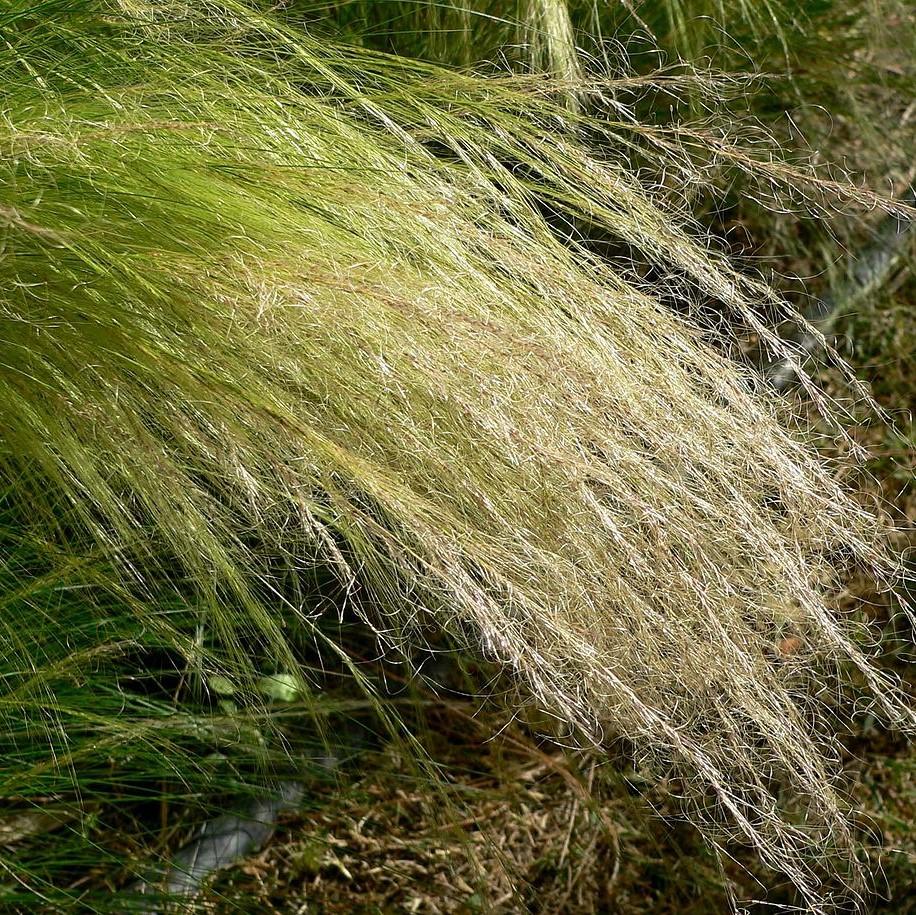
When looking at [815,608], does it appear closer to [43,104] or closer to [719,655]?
[719,655]

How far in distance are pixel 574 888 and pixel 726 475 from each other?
2.54 feet

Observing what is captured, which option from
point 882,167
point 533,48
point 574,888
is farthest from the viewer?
point 882,167

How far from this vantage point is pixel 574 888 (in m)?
1.34

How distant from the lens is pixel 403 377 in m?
0.75

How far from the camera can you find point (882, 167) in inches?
57.9

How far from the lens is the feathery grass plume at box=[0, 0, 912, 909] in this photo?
0.73 m

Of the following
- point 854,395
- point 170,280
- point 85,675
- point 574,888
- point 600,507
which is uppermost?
point 170,280

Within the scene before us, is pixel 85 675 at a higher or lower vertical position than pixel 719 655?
lower

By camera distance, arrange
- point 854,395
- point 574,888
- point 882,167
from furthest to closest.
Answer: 1. point 854,395
2. point 882,167
3. point 574,888

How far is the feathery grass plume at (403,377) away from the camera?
2.40 ft

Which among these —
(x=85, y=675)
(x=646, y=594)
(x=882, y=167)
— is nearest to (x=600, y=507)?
(x=646, y=594)

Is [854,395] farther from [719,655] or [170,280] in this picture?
[170,280]

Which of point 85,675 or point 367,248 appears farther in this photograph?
point 85,675

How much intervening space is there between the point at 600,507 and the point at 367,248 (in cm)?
28
